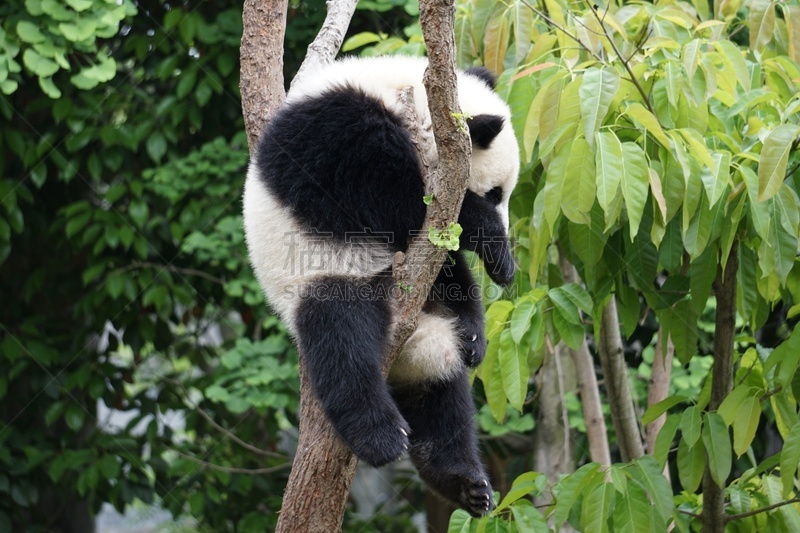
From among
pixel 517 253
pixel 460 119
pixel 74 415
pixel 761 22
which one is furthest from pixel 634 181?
pixel 74 415

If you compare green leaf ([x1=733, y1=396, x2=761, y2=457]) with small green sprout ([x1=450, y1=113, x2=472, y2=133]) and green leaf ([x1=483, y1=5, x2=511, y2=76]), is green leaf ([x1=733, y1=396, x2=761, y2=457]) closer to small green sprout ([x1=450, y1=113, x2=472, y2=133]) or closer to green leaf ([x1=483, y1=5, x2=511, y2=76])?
small green sprout ([x1=450, y1=113, x2=472, y2=133])

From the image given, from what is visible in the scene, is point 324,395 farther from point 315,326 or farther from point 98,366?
point 98,366

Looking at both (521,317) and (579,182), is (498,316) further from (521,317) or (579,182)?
(579,182)

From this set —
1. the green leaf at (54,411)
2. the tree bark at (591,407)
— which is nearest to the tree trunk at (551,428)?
the tree bark at (591,407)

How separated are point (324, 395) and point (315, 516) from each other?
334mm

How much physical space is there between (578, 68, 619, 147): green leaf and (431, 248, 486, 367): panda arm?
0.80 metres

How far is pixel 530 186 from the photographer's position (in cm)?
295

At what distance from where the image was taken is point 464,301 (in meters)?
2.87

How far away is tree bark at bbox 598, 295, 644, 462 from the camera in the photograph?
307 centimetres

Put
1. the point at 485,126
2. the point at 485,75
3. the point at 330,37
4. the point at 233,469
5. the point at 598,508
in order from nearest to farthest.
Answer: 1. the point at 598,508
2. the point at 485,126
3. the point at 485,75
4. the point at 330,37
5. the point at 233,469

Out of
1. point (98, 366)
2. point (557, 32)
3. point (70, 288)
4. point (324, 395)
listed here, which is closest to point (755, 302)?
point (557, 32)

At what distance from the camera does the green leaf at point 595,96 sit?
2.10 m

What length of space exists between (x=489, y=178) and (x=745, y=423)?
1.05 metres

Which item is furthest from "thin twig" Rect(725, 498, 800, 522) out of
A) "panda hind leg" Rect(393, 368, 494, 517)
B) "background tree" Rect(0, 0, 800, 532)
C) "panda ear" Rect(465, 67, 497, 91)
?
"panda ear" Rect(465, 67, 497, 91)
